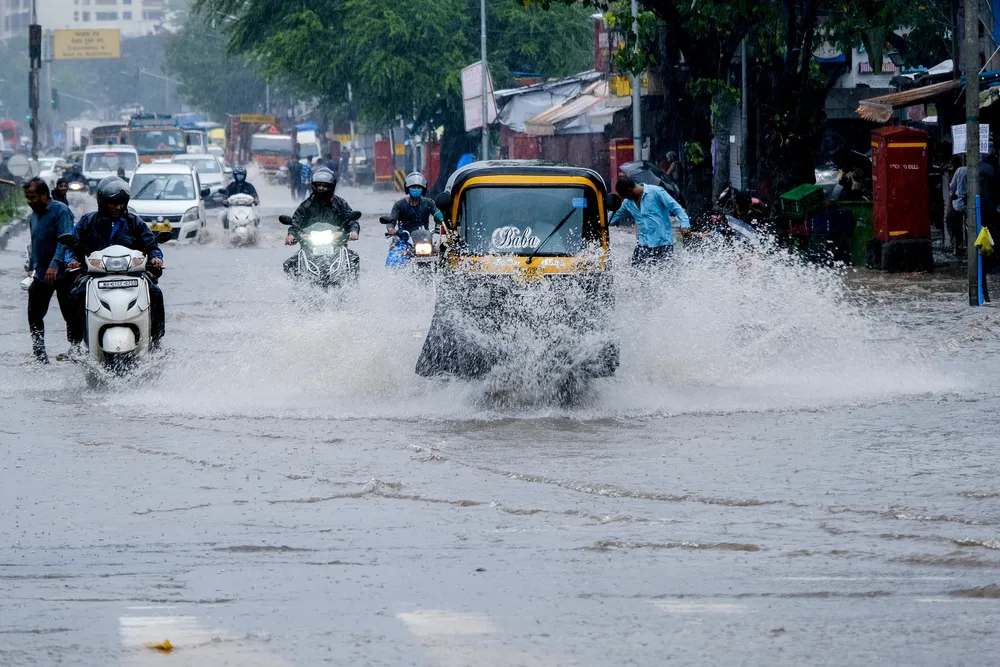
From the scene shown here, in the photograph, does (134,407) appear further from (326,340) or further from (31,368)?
(31,368)

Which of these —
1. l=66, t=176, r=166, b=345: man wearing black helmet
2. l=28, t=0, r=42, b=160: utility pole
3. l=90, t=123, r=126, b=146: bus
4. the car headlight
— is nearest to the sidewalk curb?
l=28, t=0, r=42, b=160: utility pole

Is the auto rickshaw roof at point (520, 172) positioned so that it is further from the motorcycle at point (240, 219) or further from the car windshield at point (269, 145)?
the car windshield at point (269, 145)

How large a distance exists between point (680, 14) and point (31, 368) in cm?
1299

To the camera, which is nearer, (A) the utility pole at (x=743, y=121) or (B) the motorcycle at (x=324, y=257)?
(B) the motorcycle at (x=324, y=257)

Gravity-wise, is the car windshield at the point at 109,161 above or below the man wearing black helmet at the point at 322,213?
above

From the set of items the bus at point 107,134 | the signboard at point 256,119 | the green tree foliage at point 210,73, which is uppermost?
the green tree foliage at point 210,73

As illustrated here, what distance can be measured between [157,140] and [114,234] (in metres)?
44.0

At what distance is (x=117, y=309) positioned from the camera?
1132cm

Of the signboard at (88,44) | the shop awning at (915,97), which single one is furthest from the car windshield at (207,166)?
the signboard at (88,44)

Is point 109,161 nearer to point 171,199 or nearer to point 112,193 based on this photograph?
point 171,199

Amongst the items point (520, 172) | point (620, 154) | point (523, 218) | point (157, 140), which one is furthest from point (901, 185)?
point (157, 140)

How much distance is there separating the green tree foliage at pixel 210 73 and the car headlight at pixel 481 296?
92530 millimetres

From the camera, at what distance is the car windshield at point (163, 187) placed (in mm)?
30994

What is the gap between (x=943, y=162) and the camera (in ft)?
83.6
